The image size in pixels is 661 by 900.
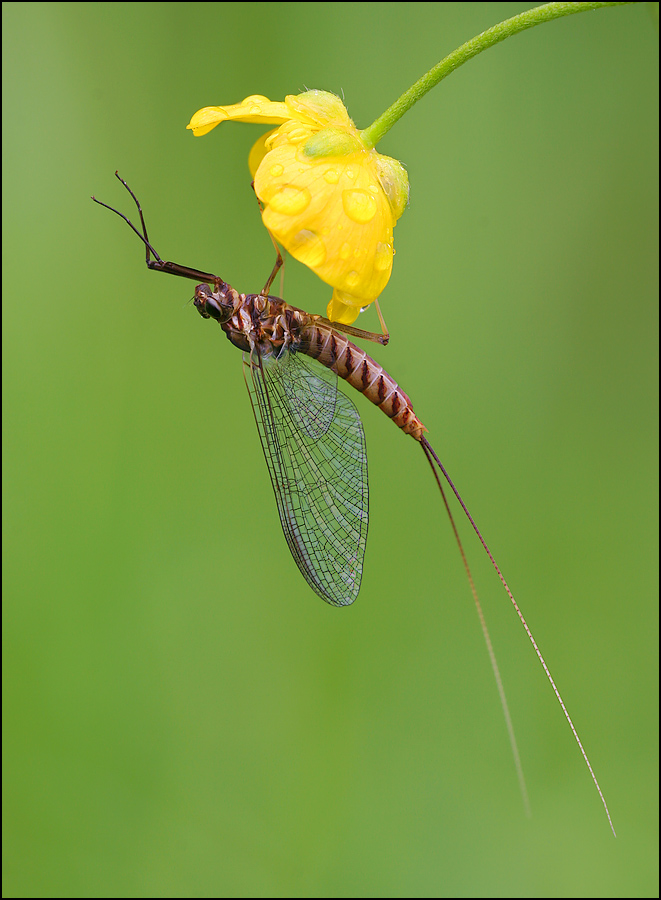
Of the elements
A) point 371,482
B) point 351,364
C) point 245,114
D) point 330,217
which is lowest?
point 371,482

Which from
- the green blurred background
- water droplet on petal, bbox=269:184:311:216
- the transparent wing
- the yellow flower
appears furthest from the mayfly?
the green blurred background

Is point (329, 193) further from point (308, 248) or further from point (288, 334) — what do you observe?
point (288, 334)

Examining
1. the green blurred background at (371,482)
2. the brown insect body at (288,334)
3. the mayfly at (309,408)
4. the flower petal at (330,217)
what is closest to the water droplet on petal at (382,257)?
the flower petal at (330,217)

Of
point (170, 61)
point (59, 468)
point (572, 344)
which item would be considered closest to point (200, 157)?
point (170, 61)

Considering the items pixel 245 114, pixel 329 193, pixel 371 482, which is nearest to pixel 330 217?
pixel 329 193

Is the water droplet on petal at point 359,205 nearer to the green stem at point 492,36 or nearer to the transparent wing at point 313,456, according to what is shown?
the green stem at point 492,36

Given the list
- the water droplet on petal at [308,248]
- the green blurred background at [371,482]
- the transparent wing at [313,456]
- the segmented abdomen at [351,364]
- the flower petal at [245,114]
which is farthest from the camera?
the green blurred background at [371,482]
